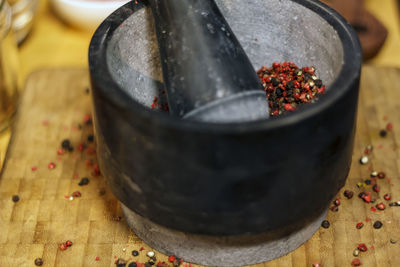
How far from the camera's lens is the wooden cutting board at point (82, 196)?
5.23 feet

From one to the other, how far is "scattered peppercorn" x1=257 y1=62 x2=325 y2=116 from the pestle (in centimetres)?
18

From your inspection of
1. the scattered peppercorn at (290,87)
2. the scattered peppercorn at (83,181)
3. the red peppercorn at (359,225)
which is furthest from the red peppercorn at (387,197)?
the scattered peppercorn at (83,181)

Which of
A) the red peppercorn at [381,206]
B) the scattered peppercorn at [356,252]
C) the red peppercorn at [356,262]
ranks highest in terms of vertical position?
the red peppercorn at [356,262]

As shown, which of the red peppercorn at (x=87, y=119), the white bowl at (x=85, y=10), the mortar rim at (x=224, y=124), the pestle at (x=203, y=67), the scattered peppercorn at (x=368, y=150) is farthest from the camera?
the white bowl at (x=85, y=10)

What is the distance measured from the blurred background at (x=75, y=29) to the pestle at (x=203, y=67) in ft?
2.74

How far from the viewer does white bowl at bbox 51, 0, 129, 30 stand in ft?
7.53

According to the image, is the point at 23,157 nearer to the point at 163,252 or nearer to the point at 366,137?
the point at 163,252

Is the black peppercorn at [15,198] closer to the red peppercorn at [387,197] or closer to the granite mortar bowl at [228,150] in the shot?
the granite mortar bowl at [228,150]

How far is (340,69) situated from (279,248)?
1.51 ft

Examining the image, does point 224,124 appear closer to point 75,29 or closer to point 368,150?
point 368,150

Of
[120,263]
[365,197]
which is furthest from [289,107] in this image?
[120,263]

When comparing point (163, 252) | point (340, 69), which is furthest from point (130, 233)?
point (340, 69)

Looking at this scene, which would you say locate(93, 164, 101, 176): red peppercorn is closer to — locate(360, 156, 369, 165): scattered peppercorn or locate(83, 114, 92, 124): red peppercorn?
locate(83, 114, 92, 124): red peppercorn

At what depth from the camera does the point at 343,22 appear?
4.86 ft
